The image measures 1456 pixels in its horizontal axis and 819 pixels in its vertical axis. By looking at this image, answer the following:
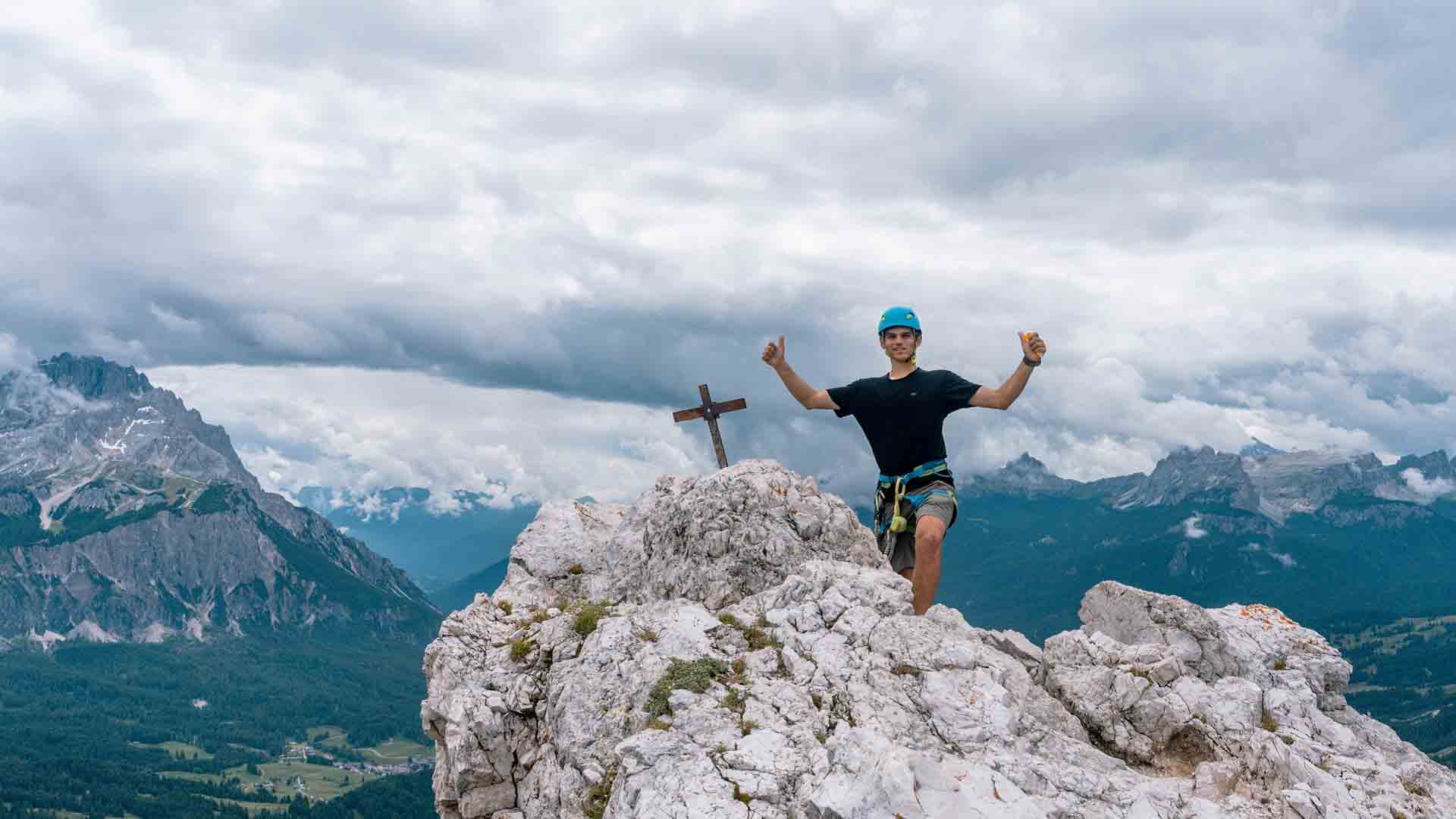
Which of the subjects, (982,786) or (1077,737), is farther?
(1077,737)

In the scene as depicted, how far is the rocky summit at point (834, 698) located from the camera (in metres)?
→ 14.6

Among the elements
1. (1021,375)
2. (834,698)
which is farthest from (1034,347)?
(834,698)

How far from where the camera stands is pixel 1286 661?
21.0 metres

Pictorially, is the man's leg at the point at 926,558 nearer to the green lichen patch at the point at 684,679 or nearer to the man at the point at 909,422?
the man at the point at 909,422

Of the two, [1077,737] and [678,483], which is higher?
[678,483]

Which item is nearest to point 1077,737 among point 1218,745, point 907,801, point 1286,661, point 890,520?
point 1218,745

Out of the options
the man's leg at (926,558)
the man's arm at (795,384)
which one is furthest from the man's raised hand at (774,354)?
the man's leg at (926,558)

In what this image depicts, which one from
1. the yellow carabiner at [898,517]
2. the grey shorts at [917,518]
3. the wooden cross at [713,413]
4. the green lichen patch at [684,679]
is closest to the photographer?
the green lichen patch at [684,679]

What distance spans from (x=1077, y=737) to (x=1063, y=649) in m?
2.65

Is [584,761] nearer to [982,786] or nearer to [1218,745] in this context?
[982,786]

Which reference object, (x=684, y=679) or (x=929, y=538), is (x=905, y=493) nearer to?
(x=929, y=538)

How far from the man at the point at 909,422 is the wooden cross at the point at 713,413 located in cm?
514

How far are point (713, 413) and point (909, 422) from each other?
7114mm

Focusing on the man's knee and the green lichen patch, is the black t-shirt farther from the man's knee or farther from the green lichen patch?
the green lichen patch
